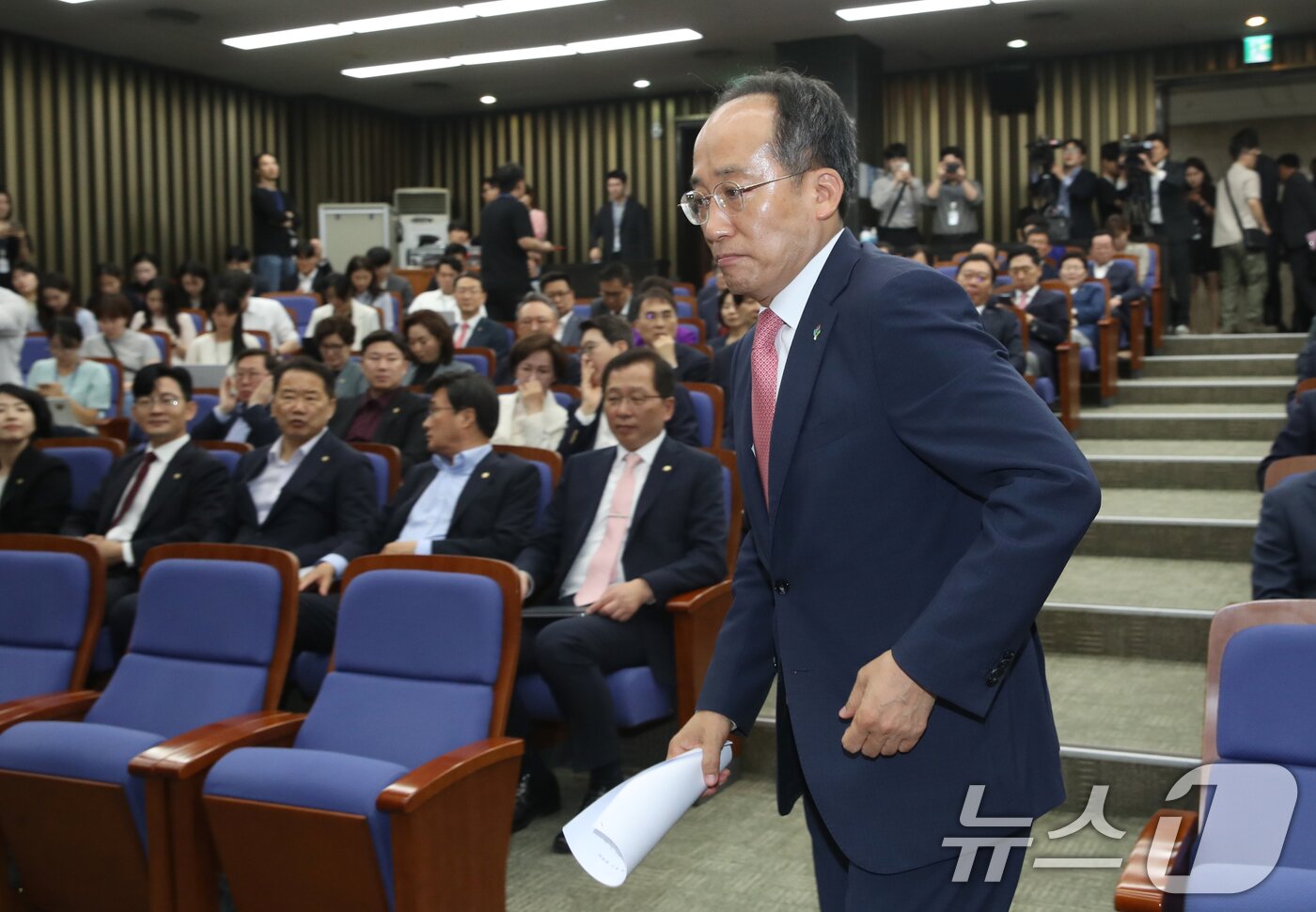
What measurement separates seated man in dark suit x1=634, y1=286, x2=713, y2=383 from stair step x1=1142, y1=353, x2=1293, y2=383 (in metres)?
3.20

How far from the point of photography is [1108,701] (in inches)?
128

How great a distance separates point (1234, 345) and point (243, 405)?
221 inches

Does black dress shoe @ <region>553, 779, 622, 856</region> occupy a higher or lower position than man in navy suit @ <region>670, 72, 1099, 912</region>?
lower

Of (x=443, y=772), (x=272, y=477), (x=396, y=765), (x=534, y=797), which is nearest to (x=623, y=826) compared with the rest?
(x=443, y=772)

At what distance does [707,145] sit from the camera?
130 centimetres

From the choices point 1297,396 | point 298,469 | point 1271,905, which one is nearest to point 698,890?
point 1271,905

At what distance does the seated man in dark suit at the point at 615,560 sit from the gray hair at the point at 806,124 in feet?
6.06

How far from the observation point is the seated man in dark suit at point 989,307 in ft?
18.7

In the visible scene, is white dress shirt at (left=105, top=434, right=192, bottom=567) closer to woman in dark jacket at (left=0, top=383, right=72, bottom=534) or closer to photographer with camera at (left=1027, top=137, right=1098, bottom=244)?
woman in dark jacket at (left=0, top=383, right=72, bottom=534)

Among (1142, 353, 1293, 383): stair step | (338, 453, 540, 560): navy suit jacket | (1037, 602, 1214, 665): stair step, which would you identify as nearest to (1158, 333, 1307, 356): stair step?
(1142, 353, 1293, 383): stair step

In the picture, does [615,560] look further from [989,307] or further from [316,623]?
[989,307]

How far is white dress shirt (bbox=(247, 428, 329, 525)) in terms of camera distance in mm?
3906

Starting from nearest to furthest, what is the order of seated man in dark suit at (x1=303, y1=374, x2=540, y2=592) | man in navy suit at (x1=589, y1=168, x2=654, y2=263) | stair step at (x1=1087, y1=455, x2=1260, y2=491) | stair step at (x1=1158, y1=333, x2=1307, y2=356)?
seated man in dark suit at (x1=303, y1=374, x2=540, y2=592)
stair step at (x1=1087, y1=455, x2=1260, y2=491)
stair step at (x1=1158, y1=333, x2=1307, y2=356)
man in navy suit at (x1=589, y1=168, x2=654, y2=263)

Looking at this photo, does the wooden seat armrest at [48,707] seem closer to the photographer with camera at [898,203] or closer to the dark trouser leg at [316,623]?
the dark trouser leg at [316,623]
